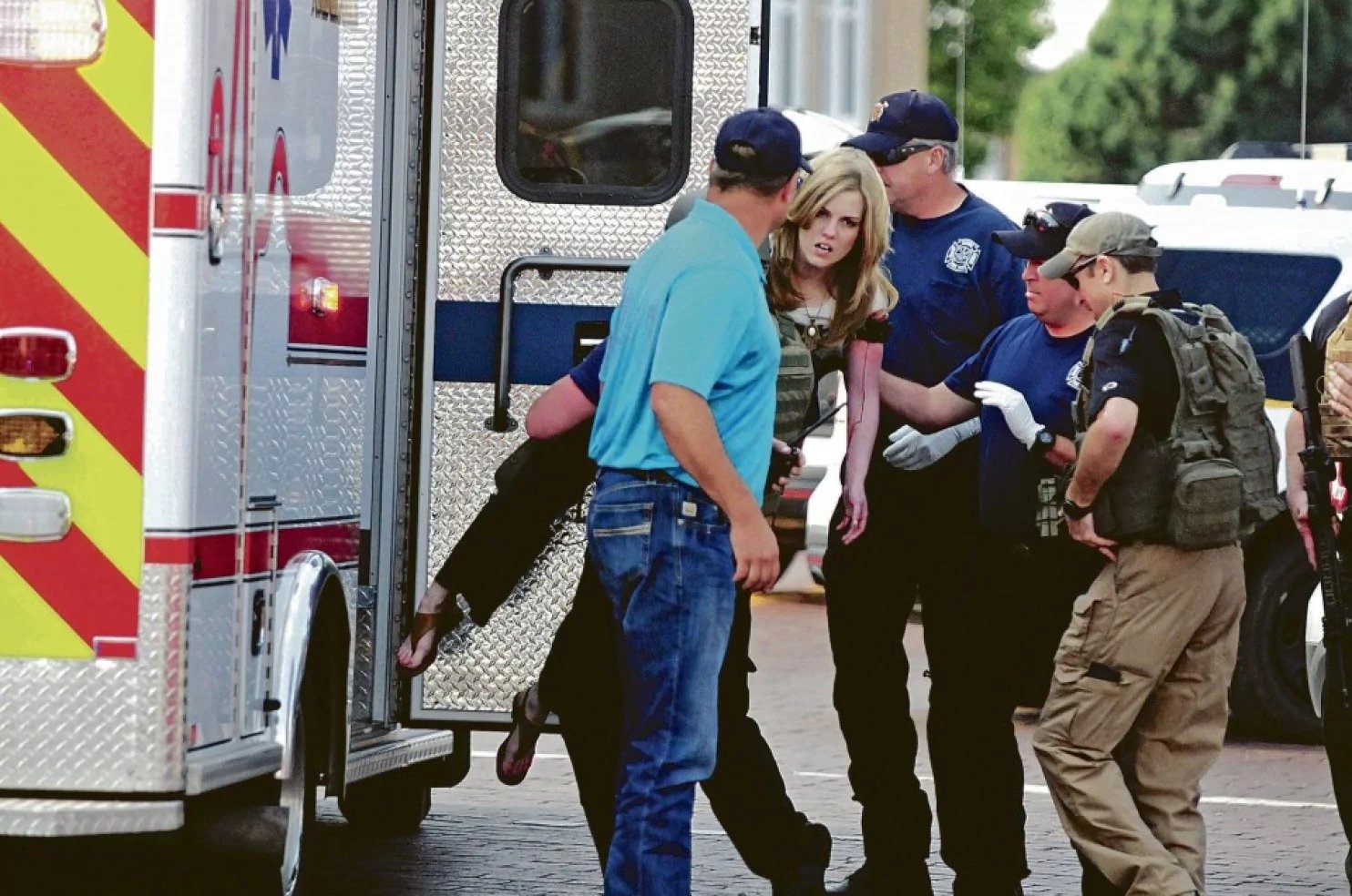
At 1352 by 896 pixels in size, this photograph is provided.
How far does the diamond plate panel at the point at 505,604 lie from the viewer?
7.59 m

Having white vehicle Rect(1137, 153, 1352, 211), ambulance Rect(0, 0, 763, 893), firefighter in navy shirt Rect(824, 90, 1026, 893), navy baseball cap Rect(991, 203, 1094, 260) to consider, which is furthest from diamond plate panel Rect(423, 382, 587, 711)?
white vehicle Rect(1137, 153, 1352, 211)

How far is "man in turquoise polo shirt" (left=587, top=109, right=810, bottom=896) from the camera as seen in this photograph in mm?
5941

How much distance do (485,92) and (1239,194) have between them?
5.32m

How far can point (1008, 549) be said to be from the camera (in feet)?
24.0

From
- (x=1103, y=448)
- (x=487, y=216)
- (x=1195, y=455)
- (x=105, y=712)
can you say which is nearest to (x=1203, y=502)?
(x=1195, y=455)

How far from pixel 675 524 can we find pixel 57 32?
1584mm

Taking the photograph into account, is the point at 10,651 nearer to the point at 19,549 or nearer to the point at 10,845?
the point at 19,549

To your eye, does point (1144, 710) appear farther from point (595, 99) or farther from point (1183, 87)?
point (1183, 87)

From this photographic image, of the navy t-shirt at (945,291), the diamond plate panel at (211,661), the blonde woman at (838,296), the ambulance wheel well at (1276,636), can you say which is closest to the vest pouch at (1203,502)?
the blonde woman at (838,296)

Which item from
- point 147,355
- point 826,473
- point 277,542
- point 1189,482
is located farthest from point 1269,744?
point 147,355

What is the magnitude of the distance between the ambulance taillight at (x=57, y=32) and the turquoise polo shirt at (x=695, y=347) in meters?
1.23

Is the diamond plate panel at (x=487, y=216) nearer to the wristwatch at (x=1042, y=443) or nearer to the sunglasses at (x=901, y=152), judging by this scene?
the sunglasses at (x=901, y=152)

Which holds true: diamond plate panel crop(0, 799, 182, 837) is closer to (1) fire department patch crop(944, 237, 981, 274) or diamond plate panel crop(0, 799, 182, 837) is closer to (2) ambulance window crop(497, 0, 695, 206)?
(2) ambulance window crop(497, 0, 695, 206)

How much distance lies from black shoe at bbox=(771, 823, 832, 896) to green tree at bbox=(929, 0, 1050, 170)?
49.2m
